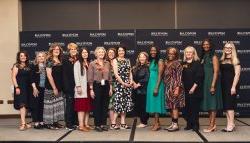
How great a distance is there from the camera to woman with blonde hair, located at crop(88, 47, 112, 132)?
10008mm

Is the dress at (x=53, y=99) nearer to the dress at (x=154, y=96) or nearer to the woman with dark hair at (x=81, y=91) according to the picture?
the woman with dark hair at (x=81, y=91)

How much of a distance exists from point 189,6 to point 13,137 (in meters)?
6.65

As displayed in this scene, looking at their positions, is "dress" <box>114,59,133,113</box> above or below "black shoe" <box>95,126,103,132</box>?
above

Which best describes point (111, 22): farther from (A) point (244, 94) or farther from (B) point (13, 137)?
(B) point (13, 137)

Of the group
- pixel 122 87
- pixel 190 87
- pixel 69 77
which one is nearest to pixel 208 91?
pixel 190 87

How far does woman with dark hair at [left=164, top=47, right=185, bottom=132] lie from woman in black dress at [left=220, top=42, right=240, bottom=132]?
874 millimetres

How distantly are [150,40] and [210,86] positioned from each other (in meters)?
3.41

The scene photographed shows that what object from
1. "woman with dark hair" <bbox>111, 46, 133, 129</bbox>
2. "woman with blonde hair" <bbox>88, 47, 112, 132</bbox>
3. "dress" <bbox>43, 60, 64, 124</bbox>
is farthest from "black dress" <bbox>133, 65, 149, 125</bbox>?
"dress" <bbox>43, 60, 64, 124</bbox>

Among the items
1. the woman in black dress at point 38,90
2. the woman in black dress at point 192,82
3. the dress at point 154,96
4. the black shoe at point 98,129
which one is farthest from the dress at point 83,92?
the woman in black dress at point 192,82

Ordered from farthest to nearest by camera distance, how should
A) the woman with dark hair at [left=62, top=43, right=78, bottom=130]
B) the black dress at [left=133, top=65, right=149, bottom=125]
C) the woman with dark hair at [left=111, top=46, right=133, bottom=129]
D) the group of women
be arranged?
the black dress at [left=133, top=65, right=149, bottom=125] < the woman with dark hair at [left=111, top=46, right=133, bottom=129] < the woman with dark hair at [left=62, top=43, right=78, bottom=130] < the group of women

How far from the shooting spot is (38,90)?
10.6 meters

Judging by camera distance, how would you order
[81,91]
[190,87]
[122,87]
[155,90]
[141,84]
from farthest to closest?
[141,84] → [122,87] → [155,90] → [81,91] → [190,87]

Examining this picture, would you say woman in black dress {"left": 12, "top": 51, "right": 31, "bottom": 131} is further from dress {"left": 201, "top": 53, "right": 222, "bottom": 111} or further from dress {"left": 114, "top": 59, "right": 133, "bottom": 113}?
dress {"left": 201, "top": 53, "right": 222, "bottom": 111}

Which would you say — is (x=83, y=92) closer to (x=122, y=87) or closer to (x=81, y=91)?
(x=81, y=91)
